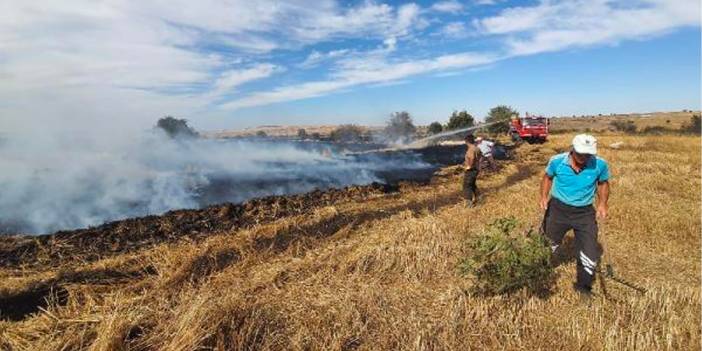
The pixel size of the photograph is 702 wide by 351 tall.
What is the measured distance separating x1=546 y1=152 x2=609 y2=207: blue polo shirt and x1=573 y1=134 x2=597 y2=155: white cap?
1.11 feet

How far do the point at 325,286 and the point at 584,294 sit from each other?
2.80m

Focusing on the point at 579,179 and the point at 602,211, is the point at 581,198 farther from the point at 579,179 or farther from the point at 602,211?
the point at 602,211

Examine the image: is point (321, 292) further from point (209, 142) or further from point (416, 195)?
point (209, 142)

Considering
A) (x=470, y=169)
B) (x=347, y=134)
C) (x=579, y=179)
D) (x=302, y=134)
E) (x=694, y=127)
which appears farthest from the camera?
(x=302, y=134)

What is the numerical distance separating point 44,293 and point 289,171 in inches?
578

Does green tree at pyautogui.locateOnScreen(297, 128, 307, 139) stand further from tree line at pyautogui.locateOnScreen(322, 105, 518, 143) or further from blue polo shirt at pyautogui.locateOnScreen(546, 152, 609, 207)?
blue polo shirt at pyautogui.locateOnScreen(546, 152, 609, 207)

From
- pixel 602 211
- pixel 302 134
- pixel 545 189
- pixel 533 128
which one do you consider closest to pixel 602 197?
pixel 602 211

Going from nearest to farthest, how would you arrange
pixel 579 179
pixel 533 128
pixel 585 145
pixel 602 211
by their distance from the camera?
pixel 585 145
pixel 579 179
pixel 602 211
pixel 533 128

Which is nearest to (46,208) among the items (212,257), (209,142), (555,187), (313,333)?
(212,257)

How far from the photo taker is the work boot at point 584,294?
570 cm

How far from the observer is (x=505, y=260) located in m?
5.36

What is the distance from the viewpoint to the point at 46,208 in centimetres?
1327

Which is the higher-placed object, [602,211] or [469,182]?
[602,211]

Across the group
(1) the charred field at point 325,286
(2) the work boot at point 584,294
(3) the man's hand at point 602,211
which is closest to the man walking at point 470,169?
(1) the charred field at point 325,286
